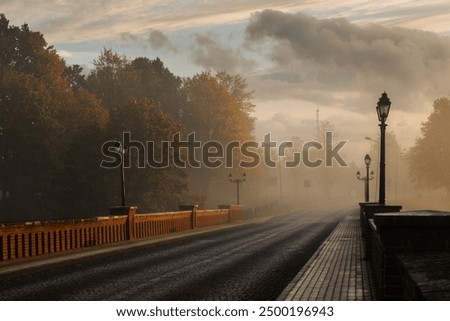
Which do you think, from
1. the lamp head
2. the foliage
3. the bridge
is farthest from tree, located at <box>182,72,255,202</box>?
the lamp head

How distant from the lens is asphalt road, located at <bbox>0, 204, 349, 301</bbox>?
13.6m

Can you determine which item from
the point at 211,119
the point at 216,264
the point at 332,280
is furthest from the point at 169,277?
the point at 211,119

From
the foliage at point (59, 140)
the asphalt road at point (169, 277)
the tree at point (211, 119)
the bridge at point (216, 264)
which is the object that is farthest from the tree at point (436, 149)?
the asphalt road at point (169, 277)

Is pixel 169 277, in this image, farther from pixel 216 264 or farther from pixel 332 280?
pixel 216 264

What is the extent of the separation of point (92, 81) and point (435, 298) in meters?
92.6

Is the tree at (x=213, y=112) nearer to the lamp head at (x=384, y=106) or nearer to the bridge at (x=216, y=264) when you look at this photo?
the bridge at (x=216, y=264)

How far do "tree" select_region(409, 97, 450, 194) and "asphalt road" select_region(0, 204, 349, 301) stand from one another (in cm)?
7151

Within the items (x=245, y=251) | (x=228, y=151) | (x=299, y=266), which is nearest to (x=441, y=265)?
(x=299, y=266)

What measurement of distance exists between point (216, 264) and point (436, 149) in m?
80.0

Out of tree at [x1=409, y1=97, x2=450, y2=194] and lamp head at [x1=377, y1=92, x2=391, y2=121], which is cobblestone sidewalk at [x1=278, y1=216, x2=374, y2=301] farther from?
tree at [x1=409, y1=97, x2=450, y2=194]

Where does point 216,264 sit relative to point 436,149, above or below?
below

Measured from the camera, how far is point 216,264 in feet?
67.2

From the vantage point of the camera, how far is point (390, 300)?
28.7ft
